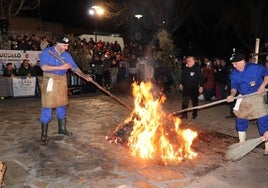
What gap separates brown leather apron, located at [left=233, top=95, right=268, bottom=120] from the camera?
6273 millimetres

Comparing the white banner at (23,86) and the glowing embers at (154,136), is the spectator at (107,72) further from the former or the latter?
the glowing embers at (154,136)

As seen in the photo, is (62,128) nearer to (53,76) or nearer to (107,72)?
(53,76)

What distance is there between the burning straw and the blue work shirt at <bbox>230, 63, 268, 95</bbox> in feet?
4.30

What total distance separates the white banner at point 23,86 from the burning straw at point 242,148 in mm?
10486

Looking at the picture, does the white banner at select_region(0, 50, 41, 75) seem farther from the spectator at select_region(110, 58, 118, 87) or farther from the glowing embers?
the glowing embers

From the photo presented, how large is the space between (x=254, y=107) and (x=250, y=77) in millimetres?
579

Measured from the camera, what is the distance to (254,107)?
6281mm

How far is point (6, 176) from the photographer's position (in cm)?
537

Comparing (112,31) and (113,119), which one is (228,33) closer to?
(112,31)

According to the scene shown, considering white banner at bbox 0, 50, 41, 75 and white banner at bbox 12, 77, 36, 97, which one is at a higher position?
white banner at bbox 0, 50, 41, 75

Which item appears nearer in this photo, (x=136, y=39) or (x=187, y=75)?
(x=187, y=75)

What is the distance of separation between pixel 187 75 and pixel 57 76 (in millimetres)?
4221

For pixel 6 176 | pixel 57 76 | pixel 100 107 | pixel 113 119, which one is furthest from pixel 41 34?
pixel 6 176

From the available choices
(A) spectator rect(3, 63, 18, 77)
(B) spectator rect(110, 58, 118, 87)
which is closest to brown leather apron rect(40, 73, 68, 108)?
(A) spectator rect(3, 63, 18, 77)
